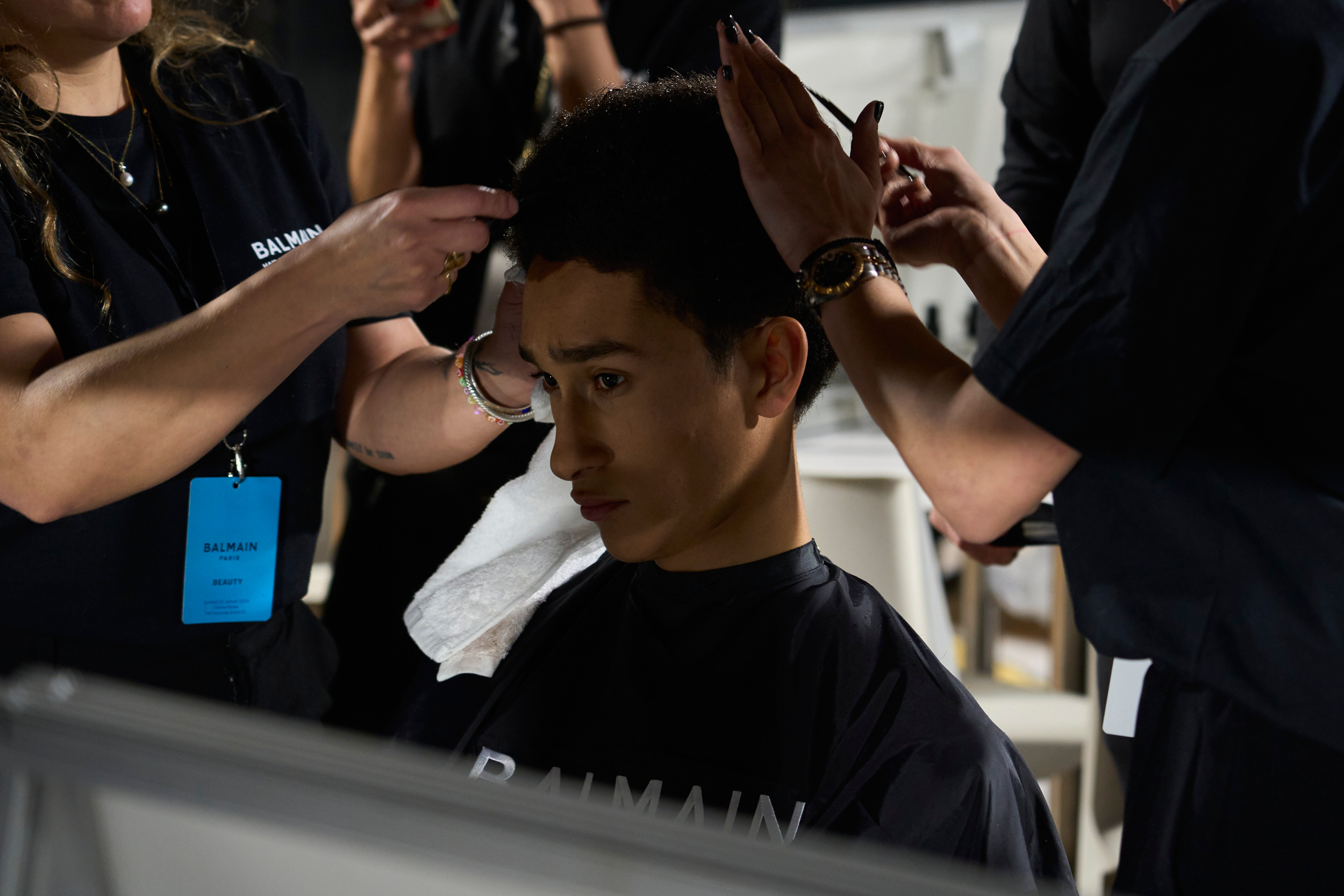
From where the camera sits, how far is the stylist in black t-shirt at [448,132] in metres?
1.49

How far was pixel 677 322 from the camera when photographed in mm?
1068

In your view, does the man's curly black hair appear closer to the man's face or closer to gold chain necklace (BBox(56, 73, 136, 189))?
the man's face

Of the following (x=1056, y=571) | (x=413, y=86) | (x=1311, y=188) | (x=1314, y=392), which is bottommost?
(x=1056, y=571)

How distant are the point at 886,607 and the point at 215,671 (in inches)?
27.7

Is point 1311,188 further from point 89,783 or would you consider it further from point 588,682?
point 588,682

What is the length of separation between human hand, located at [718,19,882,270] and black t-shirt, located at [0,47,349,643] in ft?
1.97

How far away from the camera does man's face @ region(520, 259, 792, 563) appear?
3.50 ft

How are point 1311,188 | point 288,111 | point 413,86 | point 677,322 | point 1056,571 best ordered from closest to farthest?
point 1311,188
point 677,322
point 288,111
point 413,86
point 1056,571

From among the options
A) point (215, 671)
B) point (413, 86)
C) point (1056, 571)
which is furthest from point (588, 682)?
point (1056, 571)

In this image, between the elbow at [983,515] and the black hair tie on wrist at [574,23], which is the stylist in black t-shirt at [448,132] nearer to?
the black hair tie on wrist at [574,23]

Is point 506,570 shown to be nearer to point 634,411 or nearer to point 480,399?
point 480,399

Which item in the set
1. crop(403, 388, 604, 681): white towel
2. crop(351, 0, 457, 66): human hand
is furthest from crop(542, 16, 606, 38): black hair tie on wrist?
crop(403, 388, 604, 681): white towel

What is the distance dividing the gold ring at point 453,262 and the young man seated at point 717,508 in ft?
0.47

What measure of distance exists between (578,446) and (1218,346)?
1.96ft
